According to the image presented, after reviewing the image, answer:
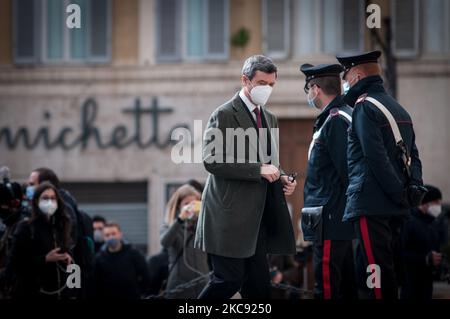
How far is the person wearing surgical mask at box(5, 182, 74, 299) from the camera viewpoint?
11852mm

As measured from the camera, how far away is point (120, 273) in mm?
14641

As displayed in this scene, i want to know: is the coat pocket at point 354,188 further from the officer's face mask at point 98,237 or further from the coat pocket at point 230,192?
the officer's face mask at point 98,237

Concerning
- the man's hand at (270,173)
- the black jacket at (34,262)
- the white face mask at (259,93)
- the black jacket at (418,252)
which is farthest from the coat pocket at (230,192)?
the black jacket at (418,252)

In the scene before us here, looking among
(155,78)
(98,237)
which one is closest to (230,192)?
(98,237)

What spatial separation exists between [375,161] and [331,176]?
2.35 feet

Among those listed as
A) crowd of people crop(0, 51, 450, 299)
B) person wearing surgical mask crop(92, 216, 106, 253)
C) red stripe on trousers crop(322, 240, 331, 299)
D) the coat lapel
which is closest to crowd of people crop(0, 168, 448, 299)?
person wearing surgical mask crop(92, 216, 106, 253)

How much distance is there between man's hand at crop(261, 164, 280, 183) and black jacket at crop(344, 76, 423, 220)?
0.53 meters

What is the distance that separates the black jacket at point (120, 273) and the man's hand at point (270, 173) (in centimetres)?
611

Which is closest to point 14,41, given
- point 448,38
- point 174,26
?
point 174,26

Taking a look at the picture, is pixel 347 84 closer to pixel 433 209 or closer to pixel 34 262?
pixel 34 262

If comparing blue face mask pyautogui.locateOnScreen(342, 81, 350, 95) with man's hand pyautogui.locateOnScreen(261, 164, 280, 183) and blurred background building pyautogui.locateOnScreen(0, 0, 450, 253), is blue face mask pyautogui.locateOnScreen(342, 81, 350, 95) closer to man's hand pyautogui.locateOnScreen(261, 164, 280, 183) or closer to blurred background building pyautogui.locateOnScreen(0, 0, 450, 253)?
man's hand pyautogui.locateOnScreen(261, 164, 280, 183)

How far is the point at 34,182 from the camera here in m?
12.6

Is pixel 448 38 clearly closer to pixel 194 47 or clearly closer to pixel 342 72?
pixel 194 47
